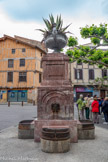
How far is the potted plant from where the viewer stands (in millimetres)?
5484

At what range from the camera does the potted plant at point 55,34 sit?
5484 millimetres

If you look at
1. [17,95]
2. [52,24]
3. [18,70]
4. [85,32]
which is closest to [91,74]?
[18,70]

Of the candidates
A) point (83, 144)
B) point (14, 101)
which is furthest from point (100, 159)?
point (14, 101)

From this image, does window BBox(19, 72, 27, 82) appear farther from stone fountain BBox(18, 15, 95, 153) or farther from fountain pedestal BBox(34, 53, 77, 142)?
fountain pedestal BBox(34, 53, 77, 142)

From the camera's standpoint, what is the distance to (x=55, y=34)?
5.45 m

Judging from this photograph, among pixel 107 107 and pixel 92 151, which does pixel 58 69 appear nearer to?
pixel 92 151

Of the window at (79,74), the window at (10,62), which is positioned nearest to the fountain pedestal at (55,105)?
the window at (79,74)

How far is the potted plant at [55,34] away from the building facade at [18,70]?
64.3 ft

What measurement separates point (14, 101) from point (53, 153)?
2347cm

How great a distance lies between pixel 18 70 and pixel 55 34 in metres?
22.0

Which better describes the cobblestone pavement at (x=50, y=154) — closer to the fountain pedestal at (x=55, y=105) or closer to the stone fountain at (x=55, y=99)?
the stone fountain at (x=55, y=99)

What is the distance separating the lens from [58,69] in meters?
5.24

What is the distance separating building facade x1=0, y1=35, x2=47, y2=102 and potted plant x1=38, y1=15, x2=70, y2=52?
19604 mm

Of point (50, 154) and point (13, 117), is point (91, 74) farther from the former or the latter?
point (50, 154)
